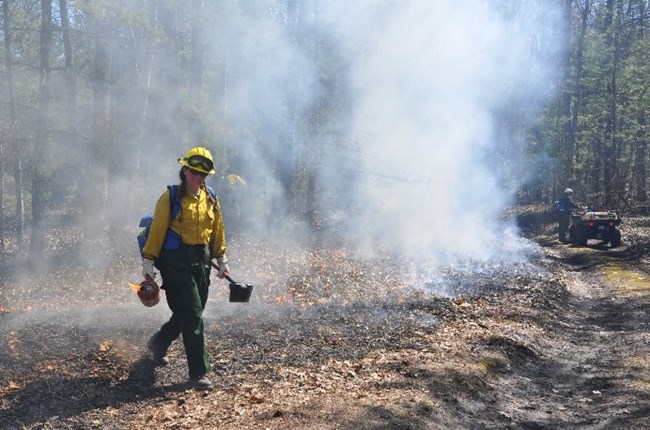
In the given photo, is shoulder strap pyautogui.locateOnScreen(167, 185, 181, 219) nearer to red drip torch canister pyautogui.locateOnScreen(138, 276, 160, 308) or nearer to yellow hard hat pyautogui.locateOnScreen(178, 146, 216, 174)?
yellow hard hat pyautogui.locateOnScreen(178, 146, 216, 174)

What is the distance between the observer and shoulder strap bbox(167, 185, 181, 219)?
5.63 meters

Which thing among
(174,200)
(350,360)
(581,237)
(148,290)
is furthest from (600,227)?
(148,290)

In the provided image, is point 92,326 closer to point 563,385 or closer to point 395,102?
point 563,385

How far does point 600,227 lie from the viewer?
20109mm

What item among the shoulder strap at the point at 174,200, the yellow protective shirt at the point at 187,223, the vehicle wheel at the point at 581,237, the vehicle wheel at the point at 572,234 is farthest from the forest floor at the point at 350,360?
the vehicle wheel at the point at 572,234

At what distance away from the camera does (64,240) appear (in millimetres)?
19859

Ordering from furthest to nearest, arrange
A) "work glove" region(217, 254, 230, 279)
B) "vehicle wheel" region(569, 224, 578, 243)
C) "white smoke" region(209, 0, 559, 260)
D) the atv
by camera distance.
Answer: "vehicle wheel" region(569, 224, 578, 243)
the atv
"white smoke" region(209, 0, 559, 260)
"work glove" region(217, 254, 230, 279)

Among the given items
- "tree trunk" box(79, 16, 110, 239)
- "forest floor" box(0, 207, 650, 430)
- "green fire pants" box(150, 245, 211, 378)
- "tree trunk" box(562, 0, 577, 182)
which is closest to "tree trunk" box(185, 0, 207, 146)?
"tree trunk" box(79, 16, 110, 239)

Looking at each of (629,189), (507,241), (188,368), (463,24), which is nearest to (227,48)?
(463,24)

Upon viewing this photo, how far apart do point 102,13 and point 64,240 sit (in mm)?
7431

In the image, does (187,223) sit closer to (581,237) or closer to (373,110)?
(373,110)

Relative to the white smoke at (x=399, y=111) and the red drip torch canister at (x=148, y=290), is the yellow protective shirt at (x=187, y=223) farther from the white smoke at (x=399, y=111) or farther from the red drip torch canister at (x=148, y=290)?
the white smoke at (x=399, y=111)

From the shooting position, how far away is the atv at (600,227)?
65.8 feet

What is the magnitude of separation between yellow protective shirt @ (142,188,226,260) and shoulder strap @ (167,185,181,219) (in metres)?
0.02
